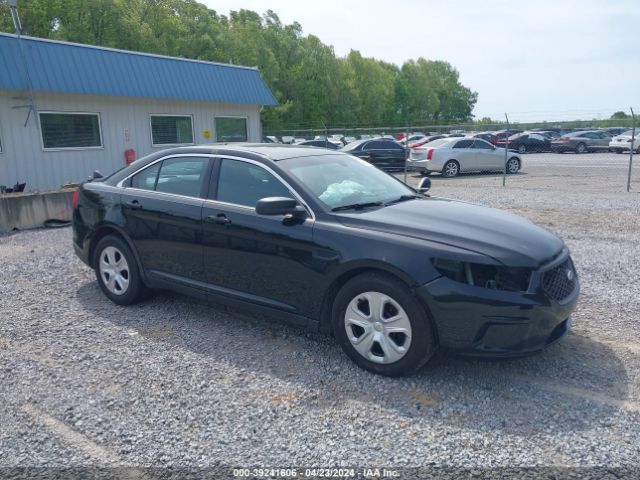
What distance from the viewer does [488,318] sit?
3439 mm

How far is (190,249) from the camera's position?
477cm

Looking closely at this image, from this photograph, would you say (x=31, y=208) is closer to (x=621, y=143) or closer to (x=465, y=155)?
(x=465, y=155)

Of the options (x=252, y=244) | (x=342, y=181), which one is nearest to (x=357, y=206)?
(x=342, y=181)

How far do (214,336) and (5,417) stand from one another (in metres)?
1.66

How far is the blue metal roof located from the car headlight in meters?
11.5

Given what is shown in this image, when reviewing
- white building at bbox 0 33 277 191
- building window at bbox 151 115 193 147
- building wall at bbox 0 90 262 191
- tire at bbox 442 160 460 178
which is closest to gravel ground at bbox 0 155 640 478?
building wall at bbox 0 90 262 191

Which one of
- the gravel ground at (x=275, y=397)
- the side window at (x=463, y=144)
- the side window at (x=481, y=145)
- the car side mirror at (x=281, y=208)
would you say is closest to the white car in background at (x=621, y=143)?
the side window at (x=481, y=145)

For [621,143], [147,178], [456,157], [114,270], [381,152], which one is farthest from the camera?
[621,143]

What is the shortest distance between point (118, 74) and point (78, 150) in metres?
2.24

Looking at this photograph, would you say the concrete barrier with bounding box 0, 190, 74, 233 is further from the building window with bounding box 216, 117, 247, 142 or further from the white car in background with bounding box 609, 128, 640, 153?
the white car in background with bounding box 609, 128, 640, 153

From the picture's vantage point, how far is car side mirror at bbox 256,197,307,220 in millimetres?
4020

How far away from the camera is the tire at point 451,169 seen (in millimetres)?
19984

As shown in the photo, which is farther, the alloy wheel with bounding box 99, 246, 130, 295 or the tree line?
the tree line

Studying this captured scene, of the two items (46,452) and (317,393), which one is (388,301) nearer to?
(317,393)
